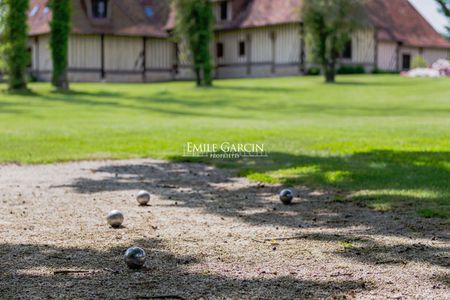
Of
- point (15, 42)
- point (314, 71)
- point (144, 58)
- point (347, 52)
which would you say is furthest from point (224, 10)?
point (15, 42)

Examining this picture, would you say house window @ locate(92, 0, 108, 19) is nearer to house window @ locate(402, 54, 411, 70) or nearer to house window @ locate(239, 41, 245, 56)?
house window @ locate(239, 41, 245, 56)

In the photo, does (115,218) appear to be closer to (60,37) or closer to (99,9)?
(60,37)

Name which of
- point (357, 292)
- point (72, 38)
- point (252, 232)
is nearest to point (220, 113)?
point (252, 232)

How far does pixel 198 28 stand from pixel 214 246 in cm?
3609

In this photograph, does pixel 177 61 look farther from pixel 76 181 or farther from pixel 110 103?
pixel 76 181

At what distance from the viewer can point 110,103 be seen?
95.7 feet

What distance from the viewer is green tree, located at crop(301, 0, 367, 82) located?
135 feet

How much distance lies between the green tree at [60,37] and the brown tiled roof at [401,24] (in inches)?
892

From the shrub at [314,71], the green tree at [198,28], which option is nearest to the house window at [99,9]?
the green tree at [198,28]

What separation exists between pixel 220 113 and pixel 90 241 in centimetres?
1966

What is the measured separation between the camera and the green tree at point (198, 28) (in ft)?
137

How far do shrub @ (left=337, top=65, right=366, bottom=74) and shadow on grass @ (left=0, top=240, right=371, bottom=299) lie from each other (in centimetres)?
4463

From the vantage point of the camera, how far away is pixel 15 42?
3472 cm

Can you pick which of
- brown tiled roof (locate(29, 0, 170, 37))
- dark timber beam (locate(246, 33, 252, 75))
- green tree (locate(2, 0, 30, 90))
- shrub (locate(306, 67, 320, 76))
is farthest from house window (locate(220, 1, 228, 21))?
green tree (locate(2, 0, 30, 90))
